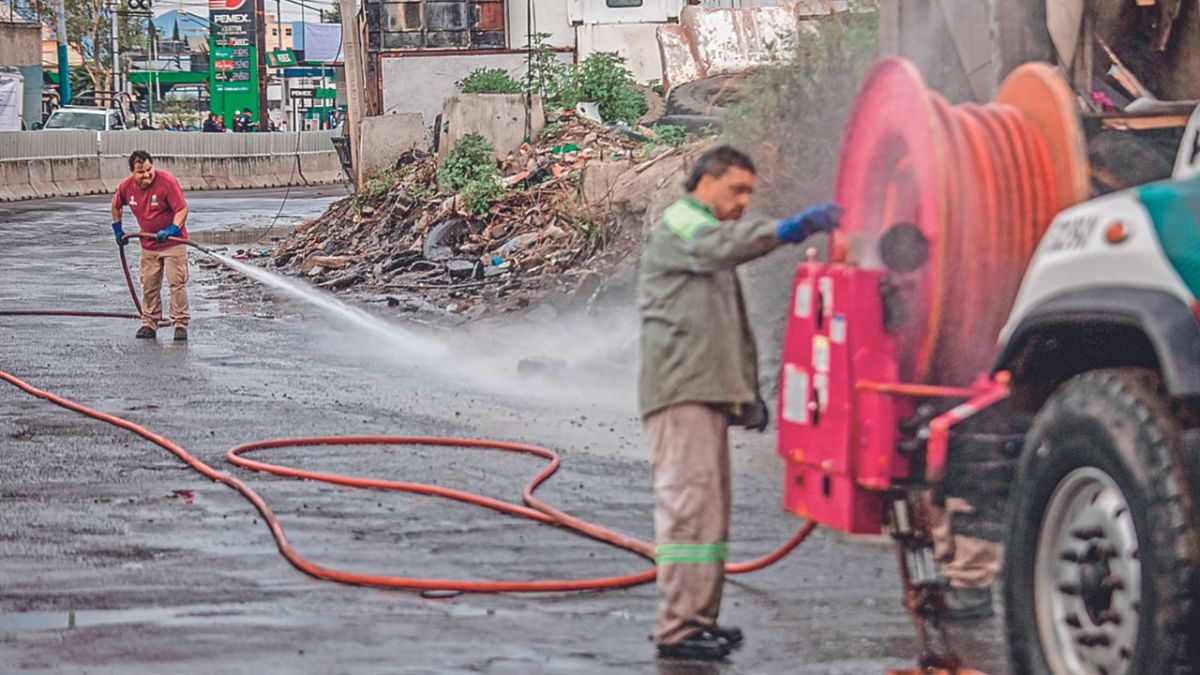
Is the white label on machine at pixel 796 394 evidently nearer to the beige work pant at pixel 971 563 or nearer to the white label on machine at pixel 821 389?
the white label on machine at pixel 821 389

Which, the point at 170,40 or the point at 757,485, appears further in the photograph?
the point at 170,40

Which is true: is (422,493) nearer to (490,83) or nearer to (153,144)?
(490,83)

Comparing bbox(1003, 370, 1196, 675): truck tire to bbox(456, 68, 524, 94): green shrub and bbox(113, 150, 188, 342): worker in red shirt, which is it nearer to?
bbox(113, 150, 188, 342): worker in red shirt

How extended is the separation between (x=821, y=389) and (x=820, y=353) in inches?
4.3

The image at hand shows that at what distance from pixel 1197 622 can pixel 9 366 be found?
1236 cm

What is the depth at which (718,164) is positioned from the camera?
6277 millimetres

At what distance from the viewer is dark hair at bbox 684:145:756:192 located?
6.28m

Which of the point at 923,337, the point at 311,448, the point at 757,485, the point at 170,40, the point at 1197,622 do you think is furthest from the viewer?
the point at 170,40

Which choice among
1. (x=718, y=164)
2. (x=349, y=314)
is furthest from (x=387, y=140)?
(x=718, y=164)

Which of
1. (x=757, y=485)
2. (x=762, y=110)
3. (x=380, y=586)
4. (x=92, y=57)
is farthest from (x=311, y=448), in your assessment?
(x=92, y=57)

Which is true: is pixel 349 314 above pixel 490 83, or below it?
below

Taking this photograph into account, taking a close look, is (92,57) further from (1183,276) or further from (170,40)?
(1183,276)

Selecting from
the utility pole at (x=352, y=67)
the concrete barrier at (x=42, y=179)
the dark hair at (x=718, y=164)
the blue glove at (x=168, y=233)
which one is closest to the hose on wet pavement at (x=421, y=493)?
the dark hair at (x=718, y=164)

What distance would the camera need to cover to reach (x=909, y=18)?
10.3 meters
